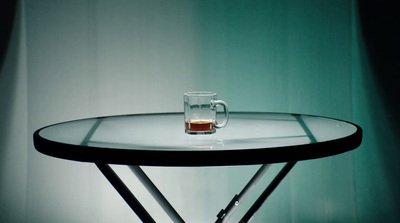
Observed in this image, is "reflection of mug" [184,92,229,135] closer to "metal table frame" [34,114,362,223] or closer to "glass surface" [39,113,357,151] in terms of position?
"glass surface" [39,113,357,151]

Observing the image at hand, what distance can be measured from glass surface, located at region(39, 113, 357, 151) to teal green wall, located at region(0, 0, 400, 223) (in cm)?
91

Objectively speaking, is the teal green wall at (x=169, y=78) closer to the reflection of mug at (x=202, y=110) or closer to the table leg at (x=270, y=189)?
the table leg at (x=270, y=189)

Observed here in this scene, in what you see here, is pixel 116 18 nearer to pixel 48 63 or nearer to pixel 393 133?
pixel 48 63

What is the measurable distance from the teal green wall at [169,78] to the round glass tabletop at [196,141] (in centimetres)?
94

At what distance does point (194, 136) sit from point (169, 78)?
1355 millimetres

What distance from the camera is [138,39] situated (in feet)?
8.13

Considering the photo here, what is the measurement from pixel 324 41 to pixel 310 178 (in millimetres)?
772

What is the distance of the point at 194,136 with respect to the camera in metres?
1.18

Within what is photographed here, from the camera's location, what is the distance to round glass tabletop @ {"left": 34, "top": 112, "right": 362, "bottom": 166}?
0.88m

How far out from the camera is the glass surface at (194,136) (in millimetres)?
1019

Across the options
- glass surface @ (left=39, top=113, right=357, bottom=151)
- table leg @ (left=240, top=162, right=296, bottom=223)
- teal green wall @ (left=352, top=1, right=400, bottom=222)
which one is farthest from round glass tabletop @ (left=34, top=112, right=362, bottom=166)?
teal green wall @ (left=352, top=1, right=400, bottom=222)

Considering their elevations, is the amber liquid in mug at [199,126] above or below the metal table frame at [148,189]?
above

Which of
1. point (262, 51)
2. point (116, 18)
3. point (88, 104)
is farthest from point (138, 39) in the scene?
point (262, 51)


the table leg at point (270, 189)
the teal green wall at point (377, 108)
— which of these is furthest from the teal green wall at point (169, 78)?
the table leg at point (270, 189)
